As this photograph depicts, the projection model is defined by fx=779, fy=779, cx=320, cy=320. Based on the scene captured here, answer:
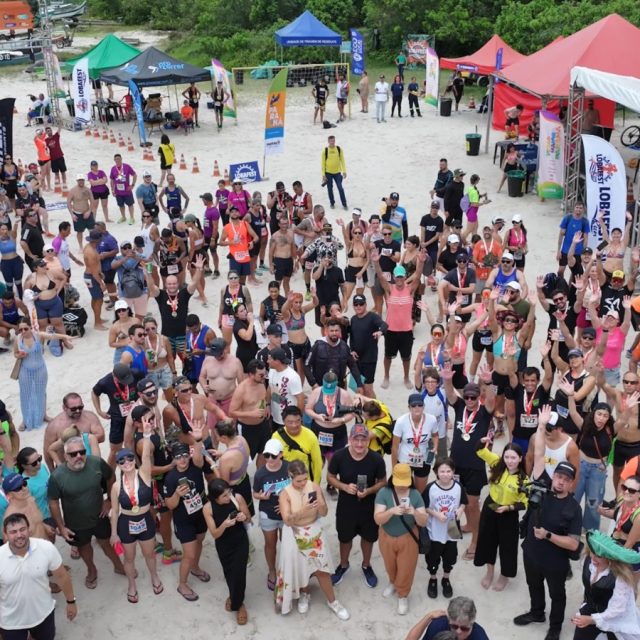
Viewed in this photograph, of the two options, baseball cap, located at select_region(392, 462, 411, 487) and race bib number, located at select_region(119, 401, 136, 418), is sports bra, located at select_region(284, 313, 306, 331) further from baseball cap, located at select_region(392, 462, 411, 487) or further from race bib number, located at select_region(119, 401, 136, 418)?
baseball cap, located at select_region(392, 462, 411, 487)

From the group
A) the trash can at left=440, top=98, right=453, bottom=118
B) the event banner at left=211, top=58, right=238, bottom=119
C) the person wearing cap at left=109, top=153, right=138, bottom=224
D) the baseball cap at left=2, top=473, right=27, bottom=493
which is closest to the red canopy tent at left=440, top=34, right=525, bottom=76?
the trash can at left=440, top=98, right=453, bottom=118

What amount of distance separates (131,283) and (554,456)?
637 cm

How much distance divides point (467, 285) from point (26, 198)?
8278mm

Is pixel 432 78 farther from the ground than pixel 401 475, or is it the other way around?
pixel 432 78

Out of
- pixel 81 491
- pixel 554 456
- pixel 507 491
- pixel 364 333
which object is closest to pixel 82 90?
pixel 364 333

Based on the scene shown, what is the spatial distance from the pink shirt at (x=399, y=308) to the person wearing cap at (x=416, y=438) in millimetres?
2367

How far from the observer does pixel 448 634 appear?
14.1 ft

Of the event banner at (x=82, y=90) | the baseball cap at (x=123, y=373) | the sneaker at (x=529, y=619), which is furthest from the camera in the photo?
the event banner at (x=82, y=90)

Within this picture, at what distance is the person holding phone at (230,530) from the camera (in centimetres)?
586

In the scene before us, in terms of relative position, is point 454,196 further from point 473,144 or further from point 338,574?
point 338,574

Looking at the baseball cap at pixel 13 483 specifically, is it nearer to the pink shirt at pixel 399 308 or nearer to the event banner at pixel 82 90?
the pink shirt at pixel 399 308

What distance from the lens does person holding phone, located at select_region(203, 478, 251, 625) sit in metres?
5.86

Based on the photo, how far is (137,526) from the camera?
6254 mm

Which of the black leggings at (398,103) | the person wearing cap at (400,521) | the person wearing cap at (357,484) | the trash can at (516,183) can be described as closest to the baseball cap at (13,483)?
the person wearing cap at (357,484)
